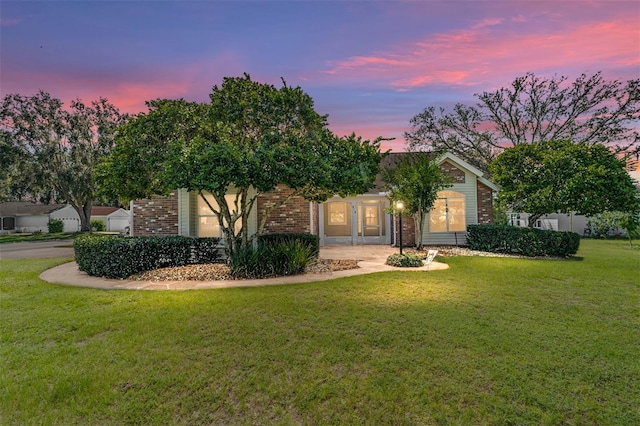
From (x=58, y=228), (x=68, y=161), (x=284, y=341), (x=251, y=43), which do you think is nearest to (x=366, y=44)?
(x=251, y=43)

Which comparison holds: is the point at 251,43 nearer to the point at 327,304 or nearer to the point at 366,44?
the point at 366,44

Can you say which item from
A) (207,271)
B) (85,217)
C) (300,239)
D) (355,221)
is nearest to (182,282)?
(207,271)

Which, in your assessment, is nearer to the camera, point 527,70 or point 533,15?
point 533,15

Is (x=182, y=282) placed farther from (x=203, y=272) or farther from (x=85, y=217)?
(x=85, y=217)

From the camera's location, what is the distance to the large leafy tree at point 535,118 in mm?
23500

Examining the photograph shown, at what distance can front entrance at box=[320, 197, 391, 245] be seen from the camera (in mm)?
17953

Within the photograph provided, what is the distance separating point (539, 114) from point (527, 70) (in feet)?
11.7

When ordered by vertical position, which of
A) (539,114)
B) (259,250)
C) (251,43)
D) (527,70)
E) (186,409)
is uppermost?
(527,70)

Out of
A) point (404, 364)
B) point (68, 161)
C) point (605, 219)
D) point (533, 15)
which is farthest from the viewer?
point (68, 161)

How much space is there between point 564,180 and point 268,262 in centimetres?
1268

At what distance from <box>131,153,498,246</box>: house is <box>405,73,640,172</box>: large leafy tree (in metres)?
8.36

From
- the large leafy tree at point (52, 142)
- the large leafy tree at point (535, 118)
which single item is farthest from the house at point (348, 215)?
the large leafy tree at point (52, 142)

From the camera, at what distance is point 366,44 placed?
1050cm

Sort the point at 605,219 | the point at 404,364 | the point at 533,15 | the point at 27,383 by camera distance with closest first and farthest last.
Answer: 1. the point at 27,383
2. the point at 404,364
3. the point at 533,15
4. the point at 605,219
